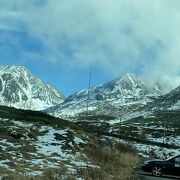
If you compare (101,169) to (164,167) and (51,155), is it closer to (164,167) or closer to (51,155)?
(51,155)

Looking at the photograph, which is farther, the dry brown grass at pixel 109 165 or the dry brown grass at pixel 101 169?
the dry brown grass at pixel 109 165

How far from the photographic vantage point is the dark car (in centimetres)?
2773

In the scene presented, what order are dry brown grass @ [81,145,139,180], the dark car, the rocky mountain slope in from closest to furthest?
the rocky mountain slope, dry brown grass @ [81,145,139,180], the dark car

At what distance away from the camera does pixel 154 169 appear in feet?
93.0

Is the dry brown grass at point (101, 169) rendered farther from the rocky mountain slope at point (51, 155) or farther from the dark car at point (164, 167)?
the dark car at point (164, 167)

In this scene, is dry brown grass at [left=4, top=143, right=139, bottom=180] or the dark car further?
the dark car

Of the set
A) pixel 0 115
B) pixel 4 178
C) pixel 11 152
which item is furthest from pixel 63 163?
pixel 0 115

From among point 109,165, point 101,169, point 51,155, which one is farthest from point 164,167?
point 101,169

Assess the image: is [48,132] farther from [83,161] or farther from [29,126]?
[83,161]

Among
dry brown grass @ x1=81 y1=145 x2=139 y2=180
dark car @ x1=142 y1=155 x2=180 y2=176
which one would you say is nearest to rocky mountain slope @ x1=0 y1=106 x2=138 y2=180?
dry brown grass @ x1=81 y1=145 x2=139 y2=180

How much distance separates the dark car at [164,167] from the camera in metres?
27.7

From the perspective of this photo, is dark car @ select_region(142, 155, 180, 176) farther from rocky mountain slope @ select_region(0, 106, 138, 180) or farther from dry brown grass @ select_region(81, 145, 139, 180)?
rocky mountain slope @ select_region(0, 106, 138, 180)

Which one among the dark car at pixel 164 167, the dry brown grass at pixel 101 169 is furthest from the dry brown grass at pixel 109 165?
the dark car at pixel 164 167

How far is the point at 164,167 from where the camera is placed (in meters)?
28.0
